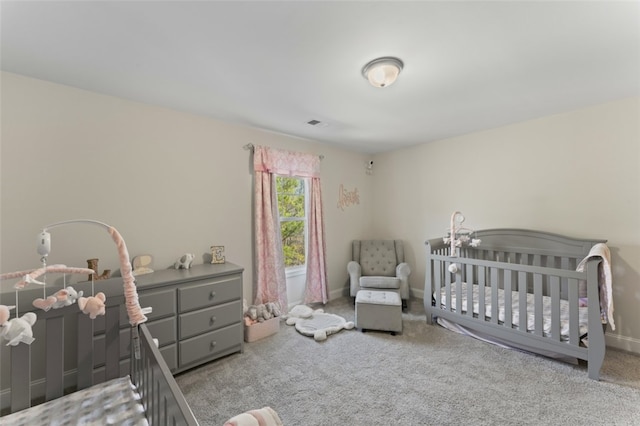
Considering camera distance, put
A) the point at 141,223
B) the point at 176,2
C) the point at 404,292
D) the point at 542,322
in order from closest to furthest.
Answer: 1. the point at 176,2
2. the point at 542,322
3. the point at 141,223
4. the point at 404,292

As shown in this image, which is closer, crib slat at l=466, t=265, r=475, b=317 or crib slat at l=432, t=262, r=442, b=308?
crib slat at l=466, t=265, r=475, b=317

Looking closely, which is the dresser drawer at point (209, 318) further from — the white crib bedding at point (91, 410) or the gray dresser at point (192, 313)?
the white crib bedding at point (91, 410)

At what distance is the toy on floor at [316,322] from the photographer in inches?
107

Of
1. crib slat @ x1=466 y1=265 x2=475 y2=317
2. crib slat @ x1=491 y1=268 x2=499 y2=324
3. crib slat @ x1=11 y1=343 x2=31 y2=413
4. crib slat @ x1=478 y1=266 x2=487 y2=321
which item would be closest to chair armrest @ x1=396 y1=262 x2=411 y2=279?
crib slat @ x1=466 y1=265 x2=475 y2=317

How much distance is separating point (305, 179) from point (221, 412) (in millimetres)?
2712

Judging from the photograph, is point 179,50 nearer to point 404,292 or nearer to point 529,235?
point 404,292

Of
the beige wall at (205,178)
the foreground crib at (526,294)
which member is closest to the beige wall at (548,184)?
the beige wall at (205,178)

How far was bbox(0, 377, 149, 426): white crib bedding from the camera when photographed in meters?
1.12

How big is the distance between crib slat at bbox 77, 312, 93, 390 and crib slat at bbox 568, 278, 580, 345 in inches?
129

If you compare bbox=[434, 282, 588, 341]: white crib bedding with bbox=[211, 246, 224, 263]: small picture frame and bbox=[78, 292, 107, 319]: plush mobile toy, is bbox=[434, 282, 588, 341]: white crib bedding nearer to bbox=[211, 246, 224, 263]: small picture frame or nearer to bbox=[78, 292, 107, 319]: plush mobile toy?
bbox=[211, 246, 224, 263]: small picture frame

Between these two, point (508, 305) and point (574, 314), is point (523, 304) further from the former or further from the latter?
point (574, 314)

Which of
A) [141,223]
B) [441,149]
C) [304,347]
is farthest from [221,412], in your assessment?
[441,149]

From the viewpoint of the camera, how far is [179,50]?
5.21 ft

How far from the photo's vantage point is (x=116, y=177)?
2223mm
